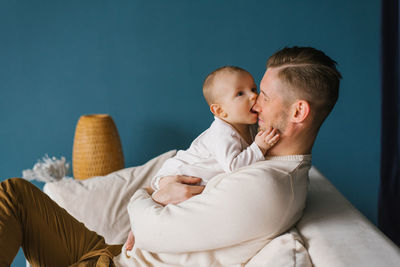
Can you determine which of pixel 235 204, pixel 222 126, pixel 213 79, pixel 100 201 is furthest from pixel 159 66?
pixel 235 204

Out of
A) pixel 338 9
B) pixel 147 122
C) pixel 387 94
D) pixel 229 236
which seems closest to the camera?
pixel 229 236

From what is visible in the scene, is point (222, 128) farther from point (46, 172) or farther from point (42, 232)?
point (46, 172)

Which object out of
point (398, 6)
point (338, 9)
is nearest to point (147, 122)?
point (338, 9)

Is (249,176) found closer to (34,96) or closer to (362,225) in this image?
(362,225)

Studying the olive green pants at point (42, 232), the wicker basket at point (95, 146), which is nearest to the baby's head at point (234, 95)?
the olive green pants at point (42, 232)

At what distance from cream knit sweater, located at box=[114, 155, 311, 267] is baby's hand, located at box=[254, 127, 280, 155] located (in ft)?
0.20

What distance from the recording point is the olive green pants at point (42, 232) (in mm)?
1329

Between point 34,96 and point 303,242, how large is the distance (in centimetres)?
245

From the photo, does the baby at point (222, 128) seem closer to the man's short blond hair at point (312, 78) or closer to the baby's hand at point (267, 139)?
the baby's hand at point (267, 139)

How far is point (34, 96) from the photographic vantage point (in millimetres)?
2969

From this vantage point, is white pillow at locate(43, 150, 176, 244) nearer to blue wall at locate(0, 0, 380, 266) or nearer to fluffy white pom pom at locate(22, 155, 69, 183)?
fluffy white pom pom at locate(22, 155, 69, 183)

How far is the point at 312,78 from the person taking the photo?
3.76ft

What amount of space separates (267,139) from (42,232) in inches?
33.6

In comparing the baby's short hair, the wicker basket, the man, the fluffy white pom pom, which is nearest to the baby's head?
the baby's short hair
